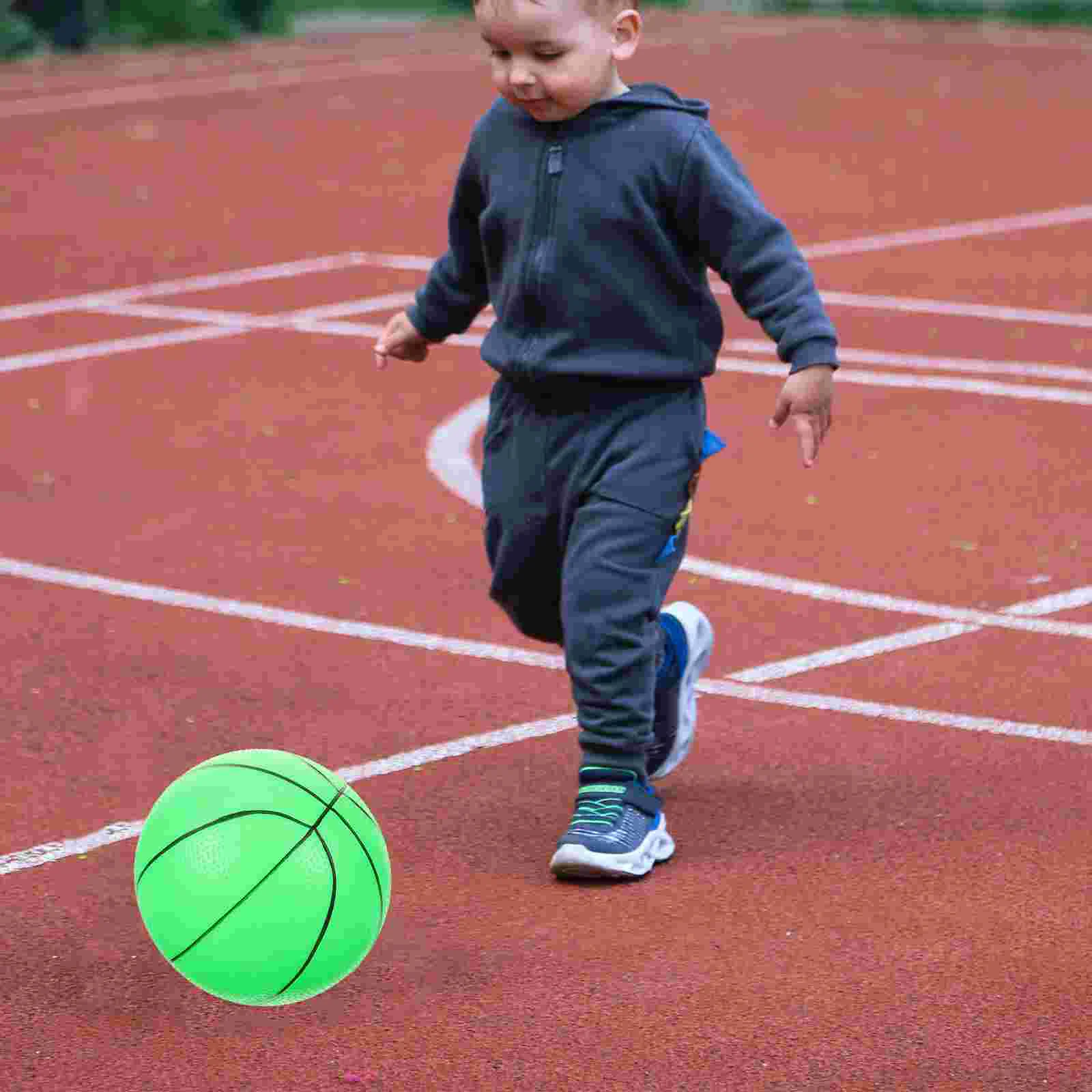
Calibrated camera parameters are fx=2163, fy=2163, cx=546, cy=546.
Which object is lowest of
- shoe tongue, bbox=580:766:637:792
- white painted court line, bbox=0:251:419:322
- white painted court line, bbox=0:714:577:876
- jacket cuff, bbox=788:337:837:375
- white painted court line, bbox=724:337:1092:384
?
white painted court line, bbox=0:251:419:322

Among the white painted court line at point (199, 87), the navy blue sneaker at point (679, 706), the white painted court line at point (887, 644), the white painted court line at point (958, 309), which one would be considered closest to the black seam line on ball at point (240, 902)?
the navy blue sneaker at point (679, 706)

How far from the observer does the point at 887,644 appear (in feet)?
18.7

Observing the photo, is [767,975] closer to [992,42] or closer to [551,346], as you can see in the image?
[551,346]

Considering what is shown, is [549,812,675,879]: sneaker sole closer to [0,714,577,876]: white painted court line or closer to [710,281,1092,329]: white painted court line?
[0,714,577,876]: white painted court line

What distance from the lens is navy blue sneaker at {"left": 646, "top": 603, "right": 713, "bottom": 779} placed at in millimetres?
4730

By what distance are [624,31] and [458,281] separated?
29.6 inches

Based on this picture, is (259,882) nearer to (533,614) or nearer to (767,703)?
(533,614)

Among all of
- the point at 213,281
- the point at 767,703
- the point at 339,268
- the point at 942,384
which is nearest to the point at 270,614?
the point at 767,703

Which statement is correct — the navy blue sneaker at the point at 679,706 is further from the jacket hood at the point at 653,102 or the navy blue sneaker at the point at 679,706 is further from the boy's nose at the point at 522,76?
the boy's nose at the point at 522,76

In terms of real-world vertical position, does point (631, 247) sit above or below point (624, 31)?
below

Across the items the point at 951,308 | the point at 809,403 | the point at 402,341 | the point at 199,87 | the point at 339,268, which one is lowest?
the point at 199,87

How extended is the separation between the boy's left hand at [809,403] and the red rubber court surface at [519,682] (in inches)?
34.0

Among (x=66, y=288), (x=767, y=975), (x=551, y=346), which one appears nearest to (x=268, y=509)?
(x=551, y=346)

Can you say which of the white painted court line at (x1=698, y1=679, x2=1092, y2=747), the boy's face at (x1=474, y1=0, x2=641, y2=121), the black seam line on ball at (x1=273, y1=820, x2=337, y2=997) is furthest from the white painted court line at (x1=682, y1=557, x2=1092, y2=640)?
the black seam line on ball at (x1=273, y1=820, x2=337, y2=997)
